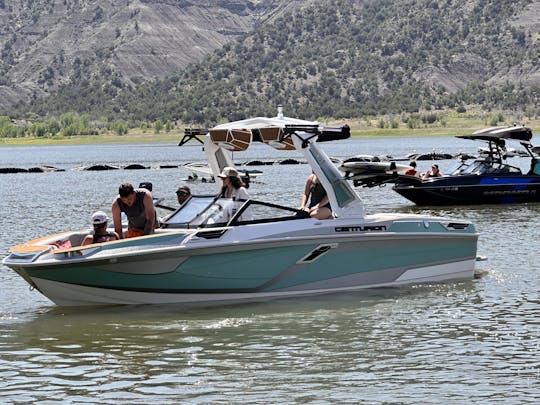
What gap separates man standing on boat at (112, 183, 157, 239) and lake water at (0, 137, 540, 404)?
3.94 ft

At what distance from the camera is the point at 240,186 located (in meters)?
17.7

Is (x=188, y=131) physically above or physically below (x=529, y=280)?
above

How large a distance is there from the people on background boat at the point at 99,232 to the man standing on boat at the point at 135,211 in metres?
0.21

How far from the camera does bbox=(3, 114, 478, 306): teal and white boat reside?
16.5 m

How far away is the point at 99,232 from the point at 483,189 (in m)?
22.8

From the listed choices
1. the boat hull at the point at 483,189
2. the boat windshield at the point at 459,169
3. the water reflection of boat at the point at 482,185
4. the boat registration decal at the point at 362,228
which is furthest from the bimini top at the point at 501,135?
the boat registration decal at the point at 362,228

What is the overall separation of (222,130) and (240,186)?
107 cm

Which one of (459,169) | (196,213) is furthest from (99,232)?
(459,169)

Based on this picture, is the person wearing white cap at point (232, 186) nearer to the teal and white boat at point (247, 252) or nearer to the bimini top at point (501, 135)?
the teal and white boat at point (247, 252)

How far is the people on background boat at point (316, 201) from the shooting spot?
17.9 m

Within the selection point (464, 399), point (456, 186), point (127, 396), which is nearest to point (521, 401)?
point (464, 399)

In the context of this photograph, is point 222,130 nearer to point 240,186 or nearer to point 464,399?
point 240,186

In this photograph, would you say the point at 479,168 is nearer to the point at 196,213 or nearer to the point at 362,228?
the point at 362,228

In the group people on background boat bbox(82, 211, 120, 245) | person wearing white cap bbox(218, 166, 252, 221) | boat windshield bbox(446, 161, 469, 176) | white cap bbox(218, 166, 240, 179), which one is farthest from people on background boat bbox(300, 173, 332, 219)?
boat windshield bbox(446, 161, 469, 176)
